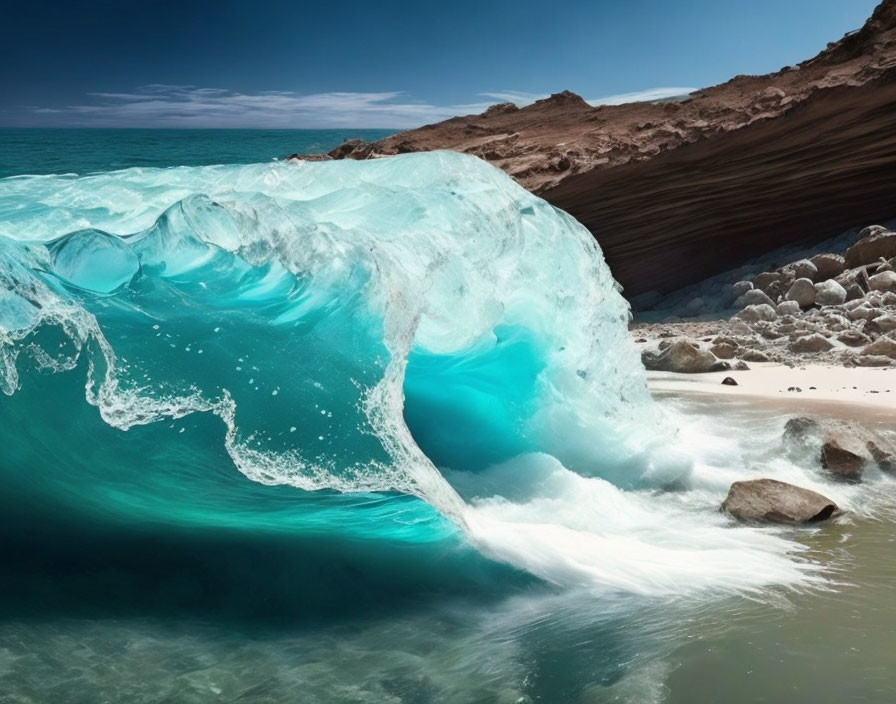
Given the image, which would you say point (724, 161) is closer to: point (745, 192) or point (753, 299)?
point (745, 192)

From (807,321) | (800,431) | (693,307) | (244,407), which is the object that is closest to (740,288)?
(693,307)

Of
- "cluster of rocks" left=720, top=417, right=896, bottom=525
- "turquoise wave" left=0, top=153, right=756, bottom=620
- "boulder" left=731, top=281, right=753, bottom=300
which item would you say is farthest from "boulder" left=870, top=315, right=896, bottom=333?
"turquoise wave" left=0, top=153, right=756, bottom=620

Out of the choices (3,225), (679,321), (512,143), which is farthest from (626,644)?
(512,143)

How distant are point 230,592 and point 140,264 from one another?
1048mm

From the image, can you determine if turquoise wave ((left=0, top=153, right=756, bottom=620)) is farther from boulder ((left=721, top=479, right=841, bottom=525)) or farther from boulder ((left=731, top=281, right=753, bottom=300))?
boulder ((left=731, top=281, right=753, bottom=300))

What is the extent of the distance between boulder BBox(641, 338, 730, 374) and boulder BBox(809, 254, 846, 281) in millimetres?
1666

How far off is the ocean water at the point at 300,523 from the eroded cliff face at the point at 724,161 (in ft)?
12.9

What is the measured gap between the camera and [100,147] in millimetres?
24125

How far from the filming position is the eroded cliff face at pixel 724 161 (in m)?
7.34

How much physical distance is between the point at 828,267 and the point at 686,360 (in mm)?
1902

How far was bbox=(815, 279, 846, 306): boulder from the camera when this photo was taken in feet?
21.8

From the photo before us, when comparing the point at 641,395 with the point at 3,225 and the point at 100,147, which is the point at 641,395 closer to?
the point at 3,225

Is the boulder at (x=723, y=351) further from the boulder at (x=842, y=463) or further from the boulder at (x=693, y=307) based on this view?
the boulder at (x=842, y=463)

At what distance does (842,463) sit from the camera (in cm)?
407
